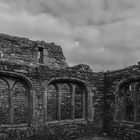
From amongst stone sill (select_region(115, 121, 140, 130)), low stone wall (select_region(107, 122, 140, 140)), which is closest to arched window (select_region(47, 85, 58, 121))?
low stone wall (select_region(107, 122, 140, 140))

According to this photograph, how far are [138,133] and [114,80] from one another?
2.55 m

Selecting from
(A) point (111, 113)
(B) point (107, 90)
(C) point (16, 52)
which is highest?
(C) point (16, 52)

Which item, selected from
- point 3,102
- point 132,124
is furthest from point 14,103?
point 132,124

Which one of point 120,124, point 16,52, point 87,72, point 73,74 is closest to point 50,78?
point 73,74

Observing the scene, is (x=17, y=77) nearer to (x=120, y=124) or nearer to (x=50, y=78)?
(x=50, y=78)

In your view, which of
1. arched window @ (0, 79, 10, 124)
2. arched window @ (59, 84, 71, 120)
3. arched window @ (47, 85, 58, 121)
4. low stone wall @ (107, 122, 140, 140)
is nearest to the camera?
low stone wall @ (107, 122, 140, 140)

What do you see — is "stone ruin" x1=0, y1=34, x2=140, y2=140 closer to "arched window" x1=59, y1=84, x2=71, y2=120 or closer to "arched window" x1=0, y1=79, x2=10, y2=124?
"arched window" x1=0, y1=79, x2=10, y2=124

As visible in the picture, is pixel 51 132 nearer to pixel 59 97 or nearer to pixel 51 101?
pixel 59 97

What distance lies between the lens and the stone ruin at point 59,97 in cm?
789

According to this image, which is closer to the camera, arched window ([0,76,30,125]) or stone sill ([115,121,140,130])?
stone sill ([115,121,140,130])

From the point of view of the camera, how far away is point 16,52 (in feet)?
40.8

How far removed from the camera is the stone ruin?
7.89m

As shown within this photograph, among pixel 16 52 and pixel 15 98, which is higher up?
pixel 16 52

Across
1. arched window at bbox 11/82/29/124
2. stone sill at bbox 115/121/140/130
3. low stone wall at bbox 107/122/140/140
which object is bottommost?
low stone wall at bbox 107/122/140/140
